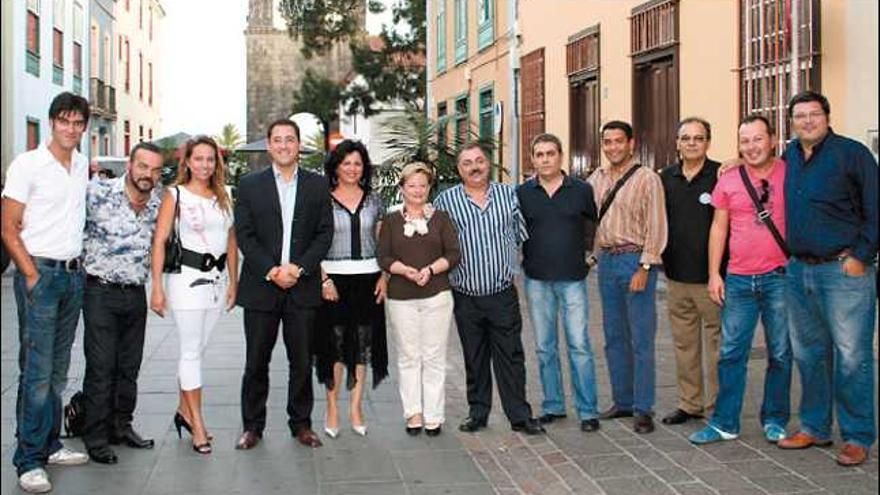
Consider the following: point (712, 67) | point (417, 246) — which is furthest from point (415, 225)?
point (712, 67)

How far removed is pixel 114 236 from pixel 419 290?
160 centimetres

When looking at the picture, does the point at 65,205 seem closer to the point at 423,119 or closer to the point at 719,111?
the point at 423,119

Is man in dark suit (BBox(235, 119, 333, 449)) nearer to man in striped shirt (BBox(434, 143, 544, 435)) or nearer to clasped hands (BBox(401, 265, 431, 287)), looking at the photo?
clasped hands (BBox(401, 265, 431, 287))

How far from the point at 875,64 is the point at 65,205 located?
3.44 meters

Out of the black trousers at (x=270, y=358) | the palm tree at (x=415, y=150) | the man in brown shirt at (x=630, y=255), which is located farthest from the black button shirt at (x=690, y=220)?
the palm tree at (x=415, y=150)

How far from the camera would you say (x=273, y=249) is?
17.6ft

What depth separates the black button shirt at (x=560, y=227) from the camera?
5.75 metres

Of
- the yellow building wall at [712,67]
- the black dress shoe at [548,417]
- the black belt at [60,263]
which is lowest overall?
the black dress shoe at [548,417]

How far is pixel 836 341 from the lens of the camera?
4.84m

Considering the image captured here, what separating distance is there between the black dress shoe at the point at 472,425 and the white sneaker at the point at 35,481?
2.26 metres

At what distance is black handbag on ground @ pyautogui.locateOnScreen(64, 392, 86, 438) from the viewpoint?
5.48m

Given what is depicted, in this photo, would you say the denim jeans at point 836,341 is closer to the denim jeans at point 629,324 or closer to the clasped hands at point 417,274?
the denim jeans at point 629,324

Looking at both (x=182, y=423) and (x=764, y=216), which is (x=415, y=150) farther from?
(x=764, y=216)

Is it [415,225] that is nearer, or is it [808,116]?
[808,116]
